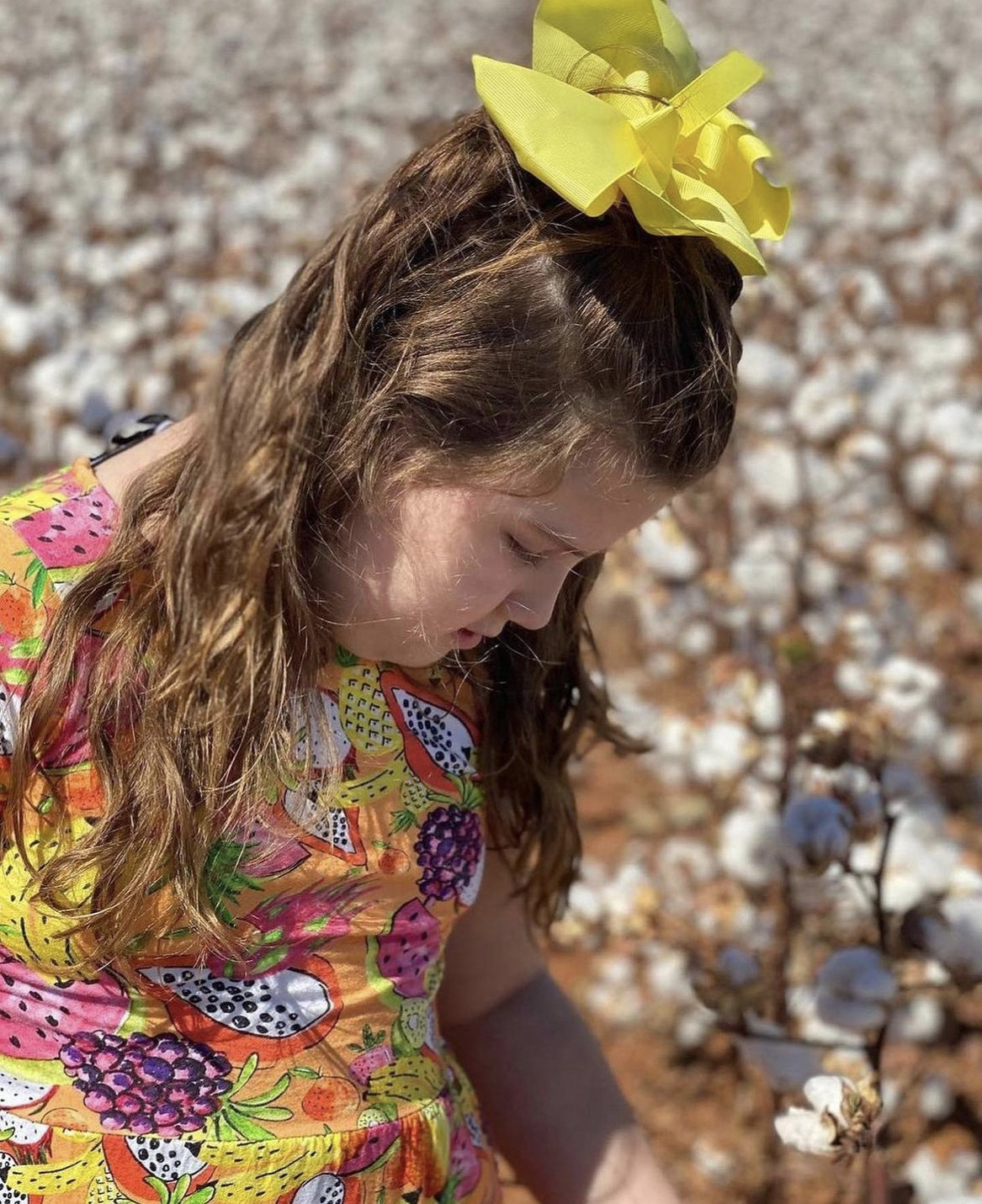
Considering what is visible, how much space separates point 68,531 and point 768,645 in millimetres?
1162

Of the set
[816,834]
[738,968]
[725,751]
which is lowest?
[725,751]

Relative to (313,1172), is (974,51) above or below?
below

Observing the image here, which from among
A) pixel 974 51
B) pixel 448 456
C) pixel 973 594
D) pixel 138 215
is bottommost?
pixel 974 51

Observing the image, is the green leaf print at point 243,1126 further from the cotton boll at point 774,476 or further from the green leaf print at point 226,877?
the cotton boll at point 774,476

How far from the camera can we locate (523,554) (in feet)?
2.39

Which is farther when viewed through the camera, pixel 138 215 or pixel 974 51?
pixel 974 51

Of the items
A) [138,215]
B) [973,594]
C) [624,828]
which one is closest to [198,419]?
[624,828]

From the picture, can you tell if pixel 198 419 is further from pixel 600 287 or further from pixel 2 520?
pixel 600 287

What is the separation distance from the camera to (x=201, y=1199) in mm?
771

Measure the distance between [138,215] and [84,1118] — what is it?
2796 mm

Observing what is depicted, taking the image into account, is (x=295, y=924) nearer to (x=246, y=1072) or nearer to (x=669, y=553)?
(x=246, y=1072)

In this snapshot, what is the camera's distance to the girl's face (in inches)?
27.8

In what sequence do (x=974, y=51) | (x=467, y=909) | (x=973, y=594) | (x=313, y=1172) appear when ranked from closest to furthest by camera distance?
(x=313, y=1172) < (x=467, y=909) < (x=973, y=594) < (x=974, y=51)

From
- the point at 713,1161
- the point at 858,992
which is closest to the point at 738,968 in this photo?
the point at 858,992
